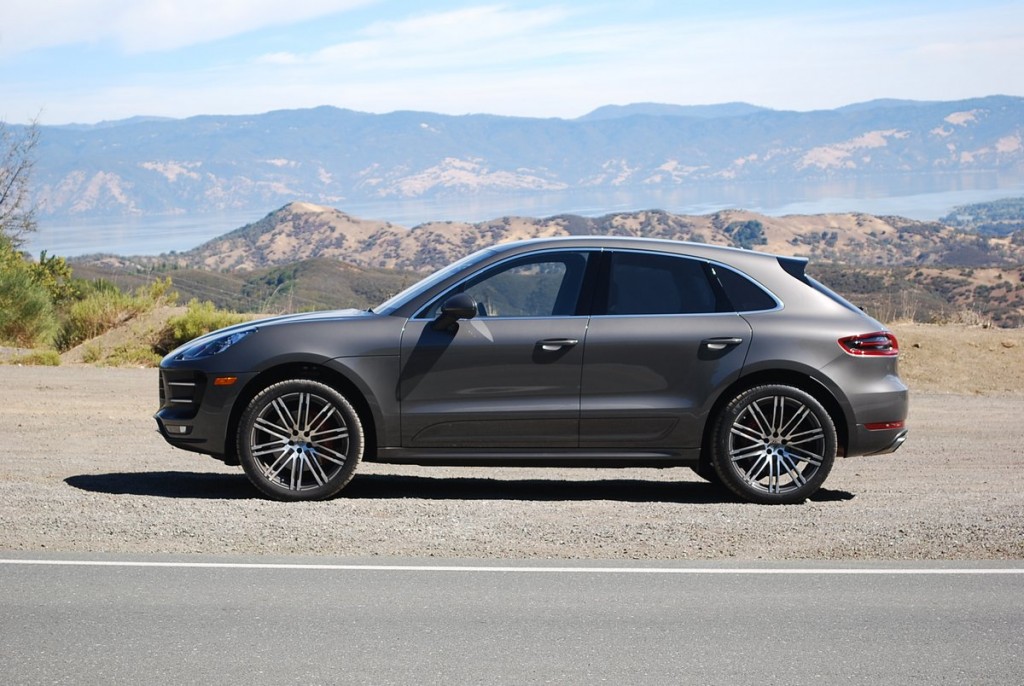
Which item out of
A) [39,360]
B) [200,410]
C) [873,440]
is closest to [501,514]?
[200,410]

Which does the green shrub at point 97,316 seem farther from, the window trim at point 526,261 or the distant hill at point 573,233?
the distant hill at point 573,233

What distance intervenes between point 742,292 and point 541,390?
1.62 m

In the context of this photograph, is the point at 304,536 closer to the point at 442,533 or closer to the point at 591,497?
the point at 442,533

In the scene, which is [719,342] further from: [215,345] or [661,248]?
[215,345]

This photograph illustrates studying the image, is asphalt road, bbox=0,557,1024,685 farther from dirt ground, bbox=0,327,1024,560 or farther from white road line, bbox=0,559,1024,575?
dirt ground, bbox=0,327,1024,560

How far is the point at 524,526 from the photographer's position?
25.0ft

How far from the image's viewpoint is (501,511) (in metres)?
8.04

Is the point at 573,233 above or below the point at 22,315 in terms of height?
above

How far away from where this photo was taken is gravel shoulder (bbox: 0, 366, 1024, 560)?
7.22m

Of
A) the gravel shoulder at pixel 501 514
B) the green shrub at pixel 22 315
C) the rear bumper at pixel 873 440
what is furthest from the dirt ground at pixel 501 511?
the green shrub at pixel 22 315

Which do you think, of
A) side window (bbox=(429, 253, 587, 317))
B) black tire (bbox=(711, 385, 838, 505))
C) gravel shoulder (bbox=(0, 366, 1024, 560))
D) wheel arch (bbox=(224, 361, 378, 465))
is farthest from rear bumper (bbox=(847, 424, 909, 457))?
wheel arch (bbox=(224, 361, 378, 465))

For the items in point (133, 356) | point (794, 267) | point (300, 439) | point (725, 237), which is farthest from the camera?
A: point (725, 237)

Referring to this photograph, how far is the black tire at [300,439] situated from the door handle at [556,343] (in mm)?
1387

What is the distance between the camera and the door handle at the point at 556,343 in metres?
8.28
